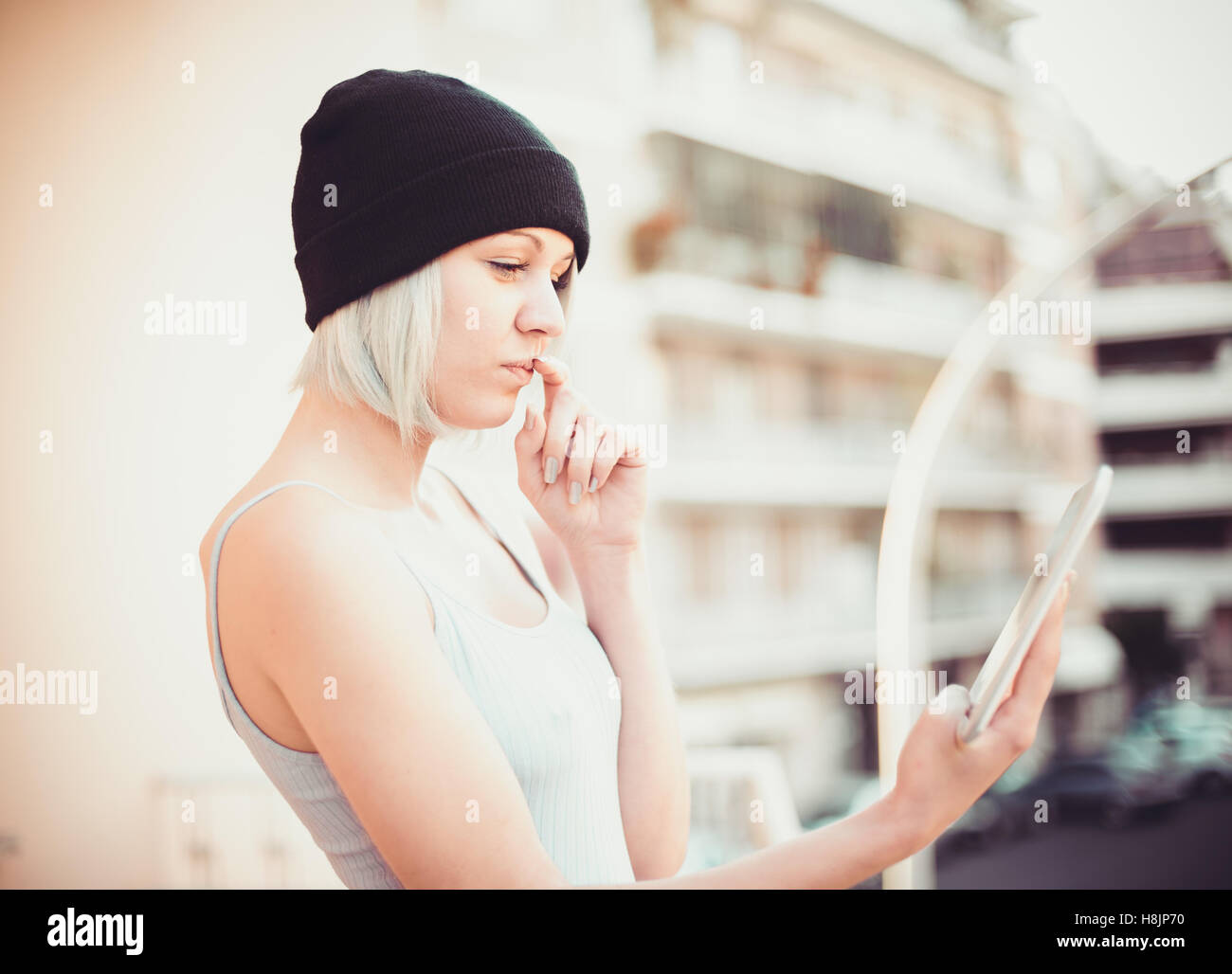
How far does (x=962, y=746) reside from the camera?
794 millimetres

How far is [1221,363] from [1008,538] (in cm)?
391

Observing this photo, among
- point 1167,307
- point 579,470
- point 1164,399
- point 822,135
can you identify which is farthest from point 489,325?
point 1164,399

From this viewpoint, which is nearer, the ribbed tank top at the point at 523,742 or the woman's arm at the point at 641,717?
the ribbed tank top at the point at 523,742

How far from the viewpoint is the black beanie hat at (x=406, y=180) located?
99 cm

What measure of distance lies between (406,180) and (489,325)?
177mm

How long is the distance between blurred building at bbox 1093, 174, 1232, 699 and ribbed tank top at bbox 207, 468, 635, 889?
14124 millimetres

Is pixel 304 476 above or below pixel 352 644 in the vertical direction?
above

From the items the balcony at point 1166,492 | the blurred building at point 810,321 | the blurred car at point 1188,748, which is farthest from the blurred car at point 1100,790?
the balcony at point 1166,492

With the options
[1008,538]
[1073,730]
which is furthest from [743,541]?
[1073,730]

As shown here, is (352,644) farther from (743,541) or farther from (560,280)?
(743,541)

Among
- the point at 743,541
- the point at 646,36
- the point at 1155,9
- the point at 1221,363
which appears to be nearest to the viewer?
the point at 1155,9

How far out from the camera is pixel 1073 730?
1563cm

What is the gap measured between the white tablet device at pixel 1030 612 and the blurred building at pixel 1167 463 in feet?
46.1

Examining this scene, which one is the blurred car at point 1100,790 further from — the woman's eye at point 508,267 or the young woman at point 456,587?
the woman's eye at point 508,267
